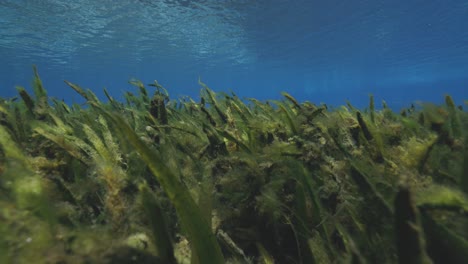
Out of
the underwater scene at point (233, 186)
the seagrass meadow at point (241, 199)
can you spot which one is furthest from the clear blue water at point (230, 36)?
the seagrass meadow at point (241, 199)

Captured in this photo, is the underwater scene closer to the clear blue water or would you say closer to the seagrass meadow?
the seagrass meadow

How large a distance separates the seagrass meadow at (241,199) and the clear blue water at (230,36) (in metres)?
15.9

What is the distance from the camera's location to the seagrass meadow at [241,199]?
31.6 inches

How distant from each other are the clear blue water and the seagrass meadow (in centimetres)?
1586

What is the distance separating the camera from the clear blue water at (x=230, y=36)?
83.7ft

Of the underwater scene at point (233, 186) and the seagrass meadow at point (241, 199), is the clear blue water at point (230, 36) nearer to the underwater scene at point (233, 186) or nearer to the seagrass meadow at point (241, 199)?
the underwater scene at point (233, 186)

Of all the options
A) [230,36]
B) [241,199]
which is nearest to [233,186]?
[241,199]

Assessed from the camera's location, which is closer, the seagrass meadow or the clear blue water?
the seagrass meadow

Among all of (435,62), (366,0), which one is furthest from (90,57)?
(435,62)

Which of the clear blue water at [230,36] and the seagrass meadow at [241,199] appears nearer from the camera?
the seagrass meadow at [241,199]

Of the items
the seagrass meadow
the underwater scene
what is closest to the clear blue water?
the underwater scene

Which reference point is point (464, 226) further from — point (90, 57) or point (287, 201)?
point (90, 57)

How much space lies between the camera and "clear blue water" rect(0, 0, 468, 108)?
2552 cm

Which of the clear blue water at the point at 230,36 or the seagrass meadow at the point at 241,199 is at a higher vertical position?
the clear blue water at the point at 230,36
